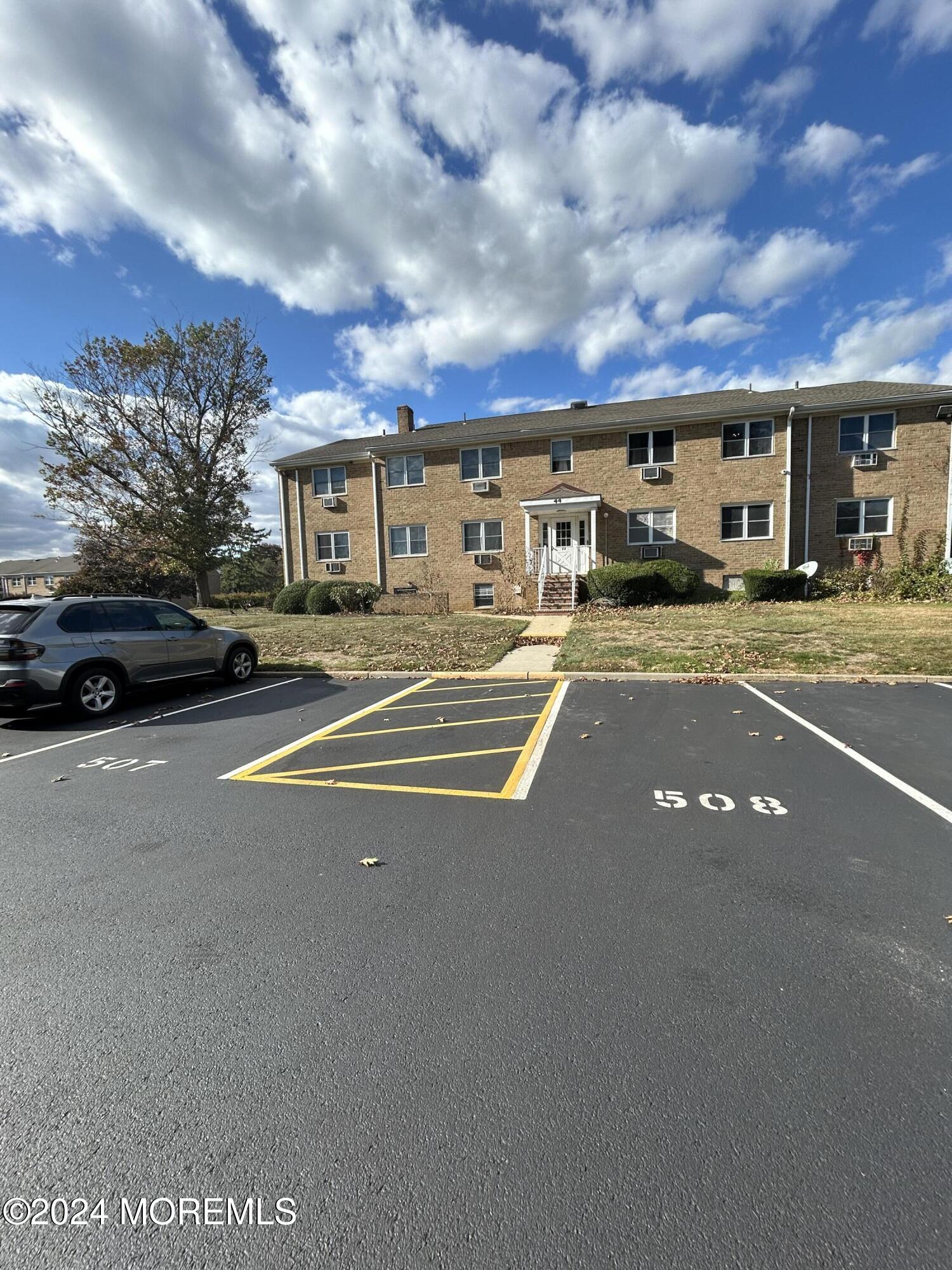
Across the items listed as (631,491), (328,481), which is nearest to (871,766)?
(631,491)

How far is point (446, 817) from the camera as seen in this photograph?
402 cm

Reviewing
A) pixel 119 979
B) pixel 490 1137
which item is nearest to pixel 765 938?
pixel 490 1137

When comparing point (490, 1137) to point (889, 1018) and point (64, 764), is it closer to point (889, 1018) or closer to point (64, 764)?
point (889, 1018)

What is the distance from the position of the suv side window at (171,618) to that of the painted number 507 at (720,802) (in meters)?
7.39

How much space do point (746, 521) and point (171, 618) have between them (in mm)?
19117

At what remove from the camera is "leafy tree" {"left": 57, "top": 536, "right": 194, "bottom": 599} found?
27.8m

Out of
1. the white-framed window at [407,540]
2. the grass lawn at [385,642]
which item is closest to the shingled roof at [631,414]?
the white-framed window at [407,540]

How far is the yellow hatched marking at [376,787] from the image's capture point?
4.44 metres

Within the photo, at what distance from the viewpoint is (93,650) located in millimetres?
7293

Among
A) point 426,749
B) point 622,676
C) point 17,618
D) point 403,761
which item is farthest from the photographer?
point 622,676

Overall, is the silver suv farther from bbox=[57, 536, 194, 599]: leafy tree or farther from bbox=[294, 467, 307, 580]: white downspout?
bbox=[57, 536, 194, 599]: leafy tree

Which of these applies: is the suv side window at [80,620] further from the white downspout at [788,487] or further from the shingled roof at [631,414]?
the white downspout at [788,487]

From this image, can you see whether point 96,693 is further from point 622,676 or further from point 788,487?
point 788,487

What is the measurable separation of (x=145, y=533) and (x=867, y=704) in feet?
96.5
